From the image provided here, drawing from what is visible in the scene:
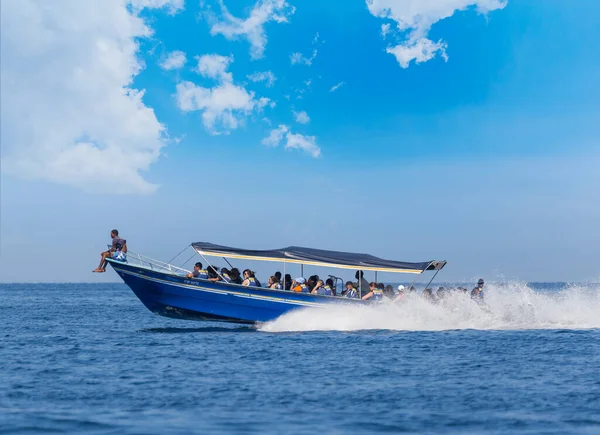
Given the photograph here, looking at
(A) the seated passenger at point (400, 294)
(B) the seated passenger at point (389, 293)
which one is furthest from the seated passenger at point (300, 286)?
(A) the seated passenger at point (400, 294)

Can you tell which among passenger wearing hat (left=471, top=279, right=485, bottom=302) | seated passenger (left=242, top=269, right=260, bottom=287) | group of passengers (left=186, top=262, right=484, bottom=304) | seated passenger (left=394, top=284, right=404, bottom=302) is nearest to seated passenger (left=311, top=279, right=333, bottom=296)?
A: group of passengers (left=186, top=262, right=484, bottom=304)

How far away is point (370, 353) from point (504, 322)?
10.3 meters

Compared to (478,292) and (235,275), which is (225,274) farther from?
(478,292)

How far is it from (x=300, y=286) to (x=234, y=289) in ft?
7.72

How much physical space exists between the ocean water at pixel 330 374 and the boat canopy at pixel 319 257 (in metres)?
1.49

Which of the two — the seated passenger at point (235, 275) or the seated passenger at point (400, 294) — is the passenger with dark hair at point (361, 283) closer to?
the seated passenger at point (400, 294)

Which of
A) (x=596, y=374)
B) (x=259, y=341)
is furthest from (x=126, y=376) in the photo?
(x=596, y=374)

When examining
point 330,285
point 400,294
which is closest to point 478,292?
point 400,294

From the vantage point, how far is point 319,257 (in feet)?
84.9

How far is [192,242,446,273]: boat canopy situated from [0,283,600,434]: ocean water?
4.90 ft

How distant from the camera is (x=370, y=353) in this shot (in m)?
21.0

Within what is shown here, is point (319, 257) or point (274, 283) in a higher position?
point (319, 257)

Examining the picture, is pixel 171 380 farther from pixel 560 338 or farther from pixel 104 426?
pixel 560 338

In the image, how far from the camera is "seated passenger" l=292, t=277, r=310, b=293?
84.8 feet
